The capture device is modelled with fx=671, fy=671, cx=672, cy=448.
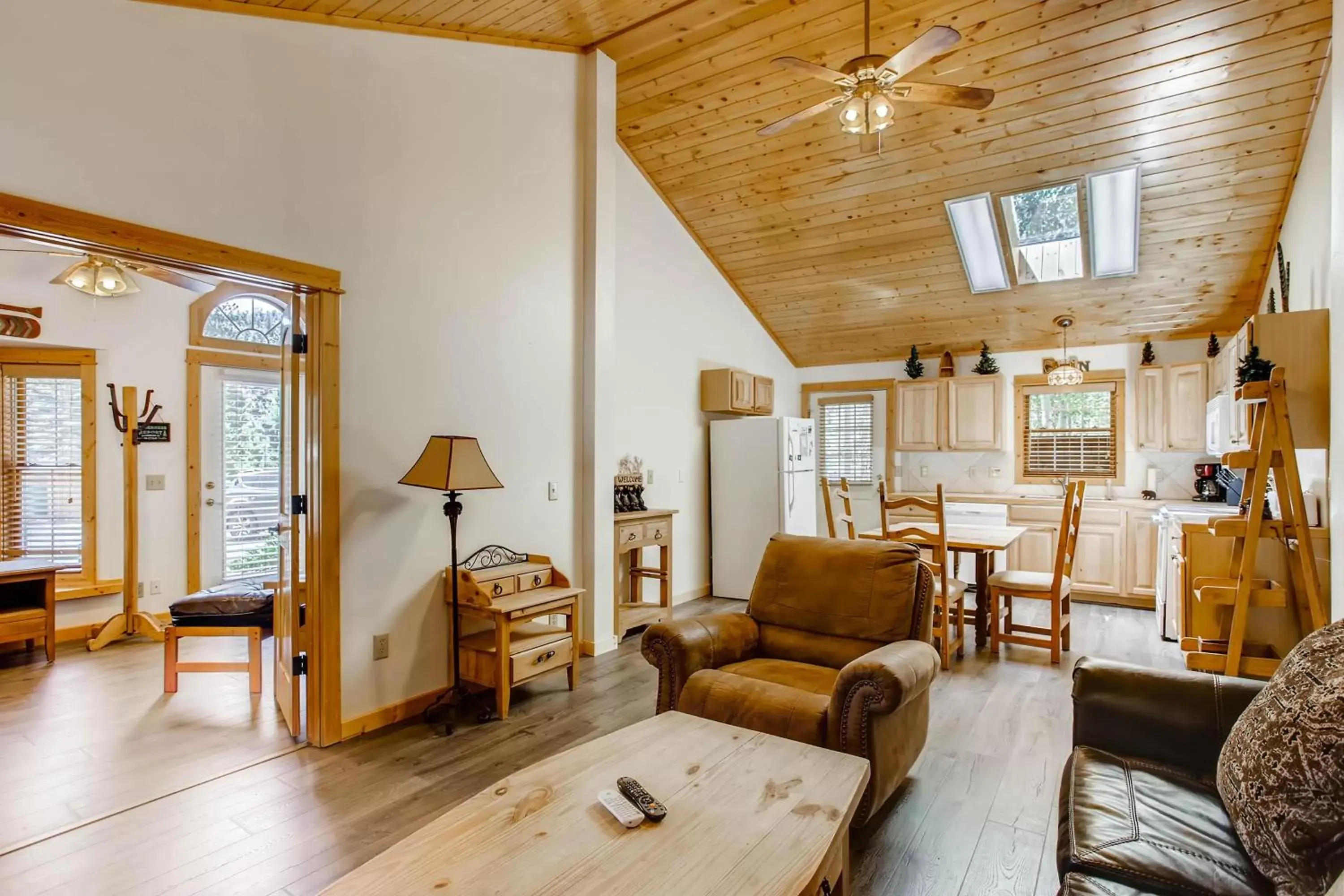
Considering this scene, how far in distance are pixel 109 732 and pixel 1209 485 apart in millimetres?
7675

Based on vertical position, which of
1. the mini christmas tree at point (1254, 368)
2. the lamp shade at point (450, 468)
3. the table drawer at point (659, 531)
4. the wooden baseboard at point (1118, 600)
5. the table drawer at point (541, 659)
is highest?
the mini christmas tree at point (1254, 368)

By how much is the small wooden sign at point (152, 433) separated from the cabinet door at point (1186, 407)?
8160mm

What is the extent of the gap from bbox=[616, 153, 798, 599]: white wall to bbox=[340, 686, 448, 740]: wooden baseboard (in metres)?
2.30

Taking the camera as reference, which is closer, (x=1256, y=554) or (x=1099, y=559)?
(x=1256, y=554)

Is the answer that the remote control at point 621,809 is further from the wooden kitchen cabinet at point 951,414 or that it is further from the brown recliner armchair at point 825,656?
the wooden kitchen cabinet at point 951,414

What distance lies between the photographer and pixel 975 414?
6.70 metres

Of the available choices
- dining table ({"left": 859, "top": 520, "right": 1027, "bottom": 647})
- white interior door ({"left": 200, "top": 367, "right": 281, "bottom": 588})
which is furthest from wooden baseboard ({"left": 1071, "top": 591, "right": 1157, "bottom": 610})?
white interior door ({"left": 200, "top": 367, "right": 281, "bottom": 588})

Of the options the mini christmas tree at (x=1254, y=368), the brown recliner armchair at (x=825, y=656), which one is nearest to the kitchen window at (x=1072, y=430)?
the mini christmas tree at (x=1254, y=368)

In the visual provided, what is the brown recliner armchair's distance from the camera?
216 centimetres

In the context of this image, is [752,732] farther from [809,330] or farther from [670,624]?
[809,330]

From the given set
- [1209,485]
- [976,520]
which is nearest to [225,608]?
[976,520]

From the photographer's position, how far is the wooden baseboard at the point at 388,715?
3125 millimetres

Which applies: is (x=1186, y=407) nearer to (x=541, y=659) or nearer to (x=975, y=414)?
(x=975, y=414)

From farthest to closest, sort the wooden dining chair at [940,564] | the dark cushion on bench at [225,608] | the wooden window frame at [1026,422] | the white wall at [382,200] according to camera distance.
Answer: the wooden window frame at [1026,422], the wooden dining chair at [940,564], the dark cushion on bench at [225,608], the white wall at [382,200]
